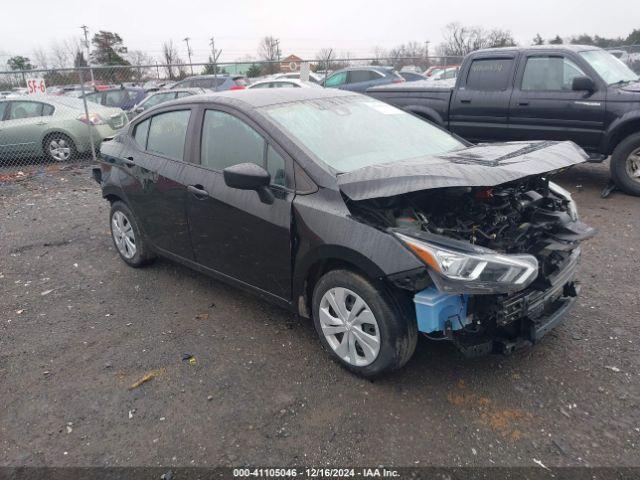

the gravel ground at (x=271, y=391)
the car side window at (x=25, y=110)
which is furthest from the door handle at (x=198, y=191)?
the car side window at (x=25, y=110)

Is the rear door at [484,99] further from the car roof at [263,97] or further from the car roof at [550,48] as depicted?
the car roof at [263,97]

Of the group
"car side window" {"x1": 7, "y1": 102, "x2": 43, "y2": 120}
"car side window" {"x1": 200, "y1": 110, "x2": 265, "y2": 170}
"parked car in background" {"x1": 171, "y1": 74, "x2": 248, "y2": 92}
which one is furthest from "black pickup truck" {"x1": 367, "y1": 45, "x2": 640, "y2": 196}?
"parked car in background" {"x1": 171, "y1": 74, "x2": 248, "y2": 92}

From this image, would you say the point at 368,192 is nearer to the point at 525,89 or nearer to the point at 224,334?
the point at 224,334

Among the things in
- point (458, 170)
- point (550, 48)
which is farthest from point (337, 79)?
point (458, 170)

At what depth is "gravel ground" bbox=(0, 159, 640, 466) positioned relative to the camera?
260 centimetres

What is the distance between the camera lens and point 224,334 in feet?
12.3

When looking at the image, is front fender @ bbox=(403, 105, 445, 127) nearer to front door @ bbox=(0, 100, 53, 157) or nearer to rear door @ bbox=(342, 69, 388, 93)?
front door @ bbox=(0, 100, 53, 157)

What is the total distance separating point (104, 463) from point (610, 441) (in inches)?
102

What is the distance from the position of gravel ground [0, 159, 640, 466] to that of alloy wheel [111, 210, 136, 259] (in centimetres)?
58

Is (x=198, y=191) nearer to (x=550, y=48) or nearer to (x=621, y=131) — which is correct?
(x=621, y=131)

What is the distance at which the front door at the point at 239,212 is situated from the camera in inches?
131

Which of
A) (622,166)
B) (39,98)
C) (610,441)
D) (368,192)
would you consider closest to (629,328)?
(610,441)

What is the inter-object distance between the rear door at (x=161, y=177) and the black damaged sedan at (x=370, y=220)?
3cm

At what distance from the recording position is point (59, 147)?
10.5 m
